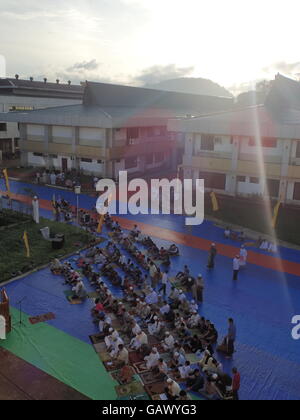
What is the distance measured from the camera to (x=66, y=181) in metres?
40.8

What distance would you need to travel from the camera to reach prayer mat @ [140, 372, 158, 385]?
13.7 metres

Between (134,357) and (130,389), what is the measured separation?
1.78m

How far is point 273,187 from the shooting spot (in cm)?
3509

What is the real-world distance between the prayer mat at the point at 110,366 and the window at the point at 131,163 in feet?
110

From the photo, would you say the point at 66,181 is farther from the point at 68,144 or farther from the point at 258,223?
the point at 258,223

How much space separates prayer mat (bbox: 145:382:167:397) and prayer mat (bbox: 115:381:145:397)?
0.20 m

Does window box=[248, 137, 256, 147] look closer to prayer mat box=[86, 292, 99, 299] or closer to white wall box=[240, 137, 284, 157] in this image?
white wall box=[240, 137, 284, 157]

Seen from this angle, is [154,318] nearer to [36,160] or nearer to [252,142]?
[252,142]

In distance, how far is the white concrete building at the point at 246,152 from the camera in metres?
33.7

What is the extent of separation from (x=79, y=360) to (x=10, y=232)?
47.4 ft

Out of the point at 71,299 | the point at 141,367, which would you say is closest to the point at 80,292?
the point at 71,299

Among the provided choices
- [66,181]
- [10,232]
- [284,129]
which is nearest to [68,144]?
[66,181]

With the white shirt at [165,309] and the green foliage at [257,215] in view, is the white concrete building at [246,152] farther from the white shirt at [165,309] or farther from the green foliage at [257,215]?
the white shirt at [165,309]

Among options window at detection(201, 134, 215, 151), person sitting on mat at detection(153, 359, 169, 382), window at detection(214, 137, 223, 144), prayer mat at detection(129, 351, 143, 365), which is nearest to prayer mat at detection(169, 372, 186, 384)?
person sitting on mat at detection(153, 359, 169, 382)
